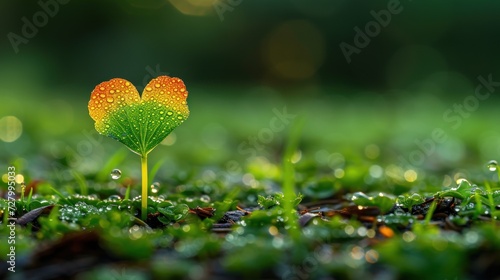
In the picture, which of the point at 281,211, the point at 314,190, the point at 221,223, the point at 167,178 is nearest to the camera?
the point at 281,211

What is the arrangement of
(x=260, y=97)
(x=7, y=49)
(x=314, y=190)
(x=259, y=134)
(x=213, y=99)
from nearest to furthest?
(x=314, y=190), (x=259, y=134), (x=213, y=99), (x=260, y=97), (x=7, y=49)

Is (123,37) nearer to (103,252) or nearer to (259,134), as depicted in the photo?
(259,134)

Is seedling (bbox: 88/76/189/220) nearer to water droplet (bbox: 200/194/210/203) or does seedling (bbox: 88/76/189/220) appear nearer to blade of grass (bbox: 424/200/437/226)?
water droplet (bbox: 200/194/210/203)

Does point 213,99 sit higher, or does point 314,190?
point 213,99

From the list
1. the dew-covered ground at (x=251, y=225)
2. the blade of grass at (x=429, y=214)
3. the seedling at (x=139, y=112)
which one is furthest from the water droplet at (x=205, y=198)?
the blade of grass at (x=429, y=214)

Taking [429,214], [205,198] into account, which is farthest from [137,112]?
[429,214]

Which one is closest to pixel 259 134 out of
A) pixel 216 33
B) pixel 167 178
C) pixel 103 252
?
pixel 167 178

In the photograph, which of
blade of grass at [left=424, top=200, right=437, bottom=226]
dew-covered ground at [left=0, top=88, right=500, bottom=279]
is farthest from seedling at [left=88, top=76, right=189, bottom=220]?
blade of grass at [left=424, top=200, right=437, bottom=226]

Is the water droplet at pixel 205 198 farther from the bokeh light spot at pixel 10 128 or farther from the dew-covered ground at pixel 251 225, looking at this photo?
the bokeh light spot at pixel 10 128
